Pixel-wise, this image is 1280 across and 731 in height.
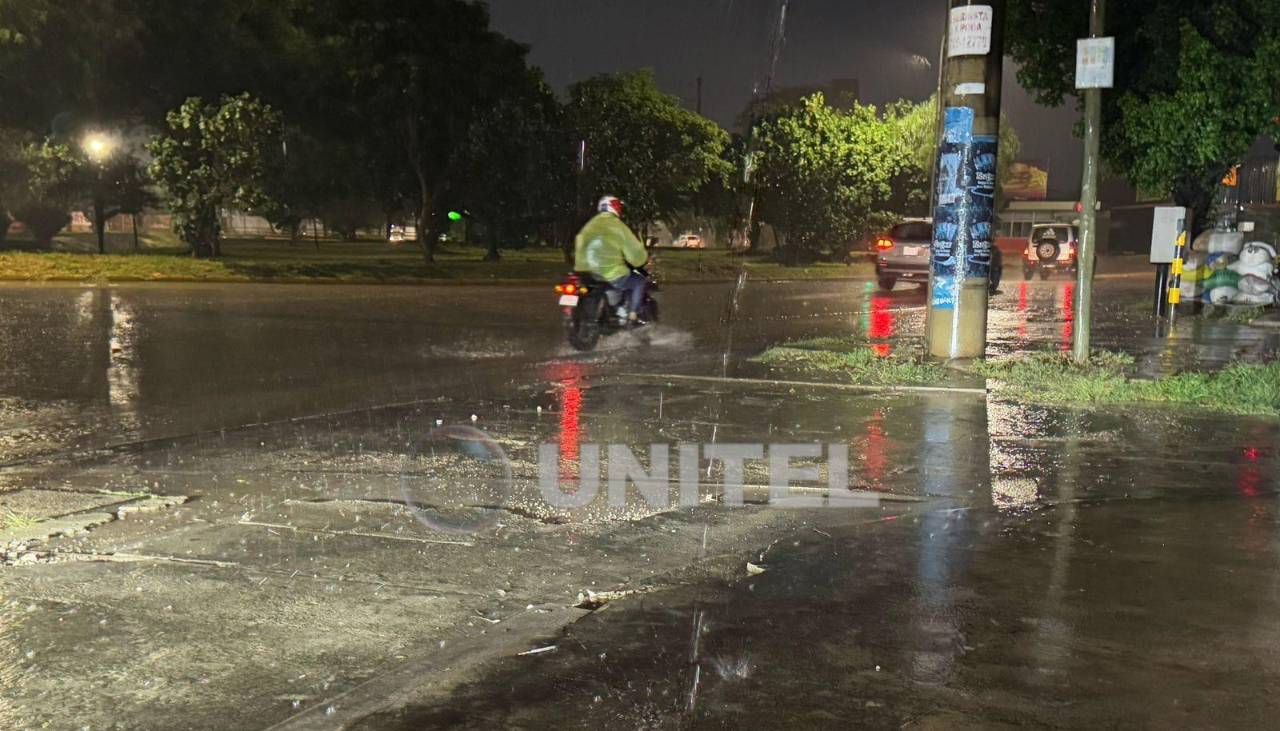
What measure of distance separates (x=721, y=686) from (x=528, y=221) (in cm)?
4365

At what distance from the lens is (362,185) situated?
172ft

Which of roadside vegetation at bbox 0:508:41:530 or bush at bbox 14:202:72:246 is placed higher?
bush at bbox 14:202:72:246

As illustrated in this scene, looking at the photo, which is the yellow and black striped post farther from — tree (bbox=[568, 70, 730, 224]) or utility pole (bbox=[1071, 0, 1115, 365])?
tree (bbox=[568, 70, 730, 224])

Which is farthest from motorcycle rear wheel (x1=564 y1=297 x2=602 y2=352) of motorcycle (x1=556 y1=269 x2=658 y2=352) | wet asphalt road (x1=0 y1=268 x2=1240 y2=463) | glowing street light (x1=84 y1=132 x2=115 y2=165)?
glowing street light (x1=84 y1=132 x2=115 y2=165)

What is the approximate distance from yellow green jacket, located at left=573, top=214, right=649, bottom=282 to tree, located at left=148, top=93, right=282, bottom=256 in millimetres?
26871

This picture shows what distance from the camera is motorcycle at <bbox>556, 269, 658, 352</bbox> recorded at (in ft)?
47.7

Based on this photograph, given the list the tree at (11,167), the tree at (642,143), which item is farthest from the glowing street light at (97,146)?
the tree at (642,143)

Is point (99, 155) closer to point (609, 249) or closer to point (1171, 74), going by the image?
point (609, 249)

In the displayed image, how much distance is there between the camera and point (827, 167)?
51.0 m

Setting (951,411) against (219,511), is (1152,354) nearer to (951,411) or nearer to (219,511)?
(951,411)

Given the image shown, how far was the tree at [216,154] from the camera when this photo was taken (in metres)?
38.1

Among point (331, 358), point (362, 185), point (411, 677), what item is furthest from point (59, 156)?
point (411, 677)

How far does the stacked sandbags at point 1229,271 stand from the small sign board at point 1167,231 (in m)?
2.80

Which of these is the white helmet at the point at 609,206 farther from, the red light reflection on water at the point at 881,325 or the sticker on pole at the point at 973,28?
the sticker on pole at the point at 973,28
